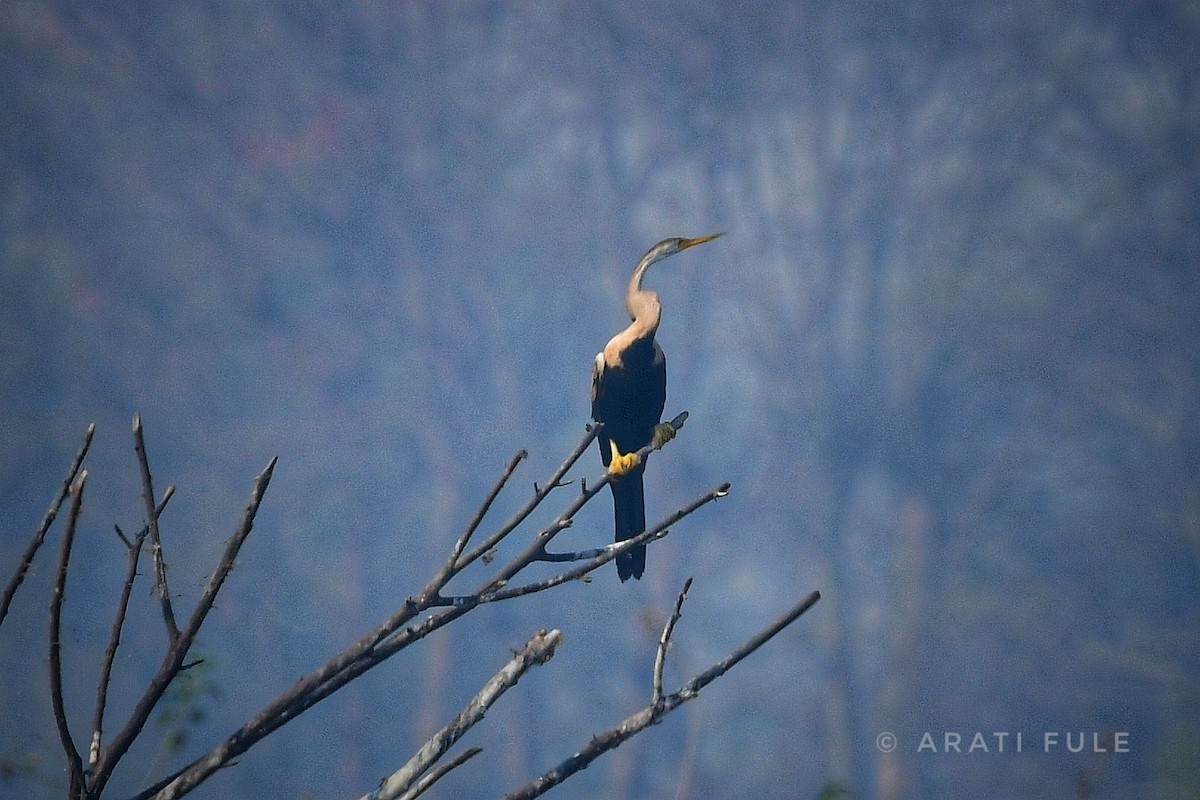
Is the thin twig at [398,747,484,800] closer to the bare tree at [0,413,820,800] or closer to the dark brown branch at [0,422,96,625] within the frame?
the bare tree at [0,413,820,800]

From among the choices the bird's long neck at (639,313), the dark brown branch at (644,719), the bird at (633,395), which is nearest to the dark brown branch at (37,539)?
the dark brown branch at (644,719)

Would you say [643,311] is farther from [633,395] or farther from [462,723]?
[462,723]

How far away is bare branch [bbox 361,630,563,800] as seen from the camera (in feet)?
2.83

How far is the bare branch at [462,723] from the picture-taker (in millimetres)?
861

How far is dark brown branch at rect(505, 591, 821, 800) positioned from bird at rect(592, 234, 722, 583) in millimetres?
607

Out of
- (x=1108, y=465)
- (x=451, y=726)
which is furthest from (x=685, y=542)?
(x=451, y=726)

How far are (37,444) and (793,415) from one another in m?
5.71

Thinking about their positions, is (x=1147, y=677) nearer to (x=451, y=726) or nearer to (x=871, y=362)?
(x=871, y=362)

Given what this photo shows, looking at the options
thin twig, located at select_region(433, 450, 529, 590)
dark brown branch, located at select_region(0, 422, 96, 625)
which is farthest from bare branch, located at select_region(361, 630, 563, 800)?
dark brown branch, located at select_region(0, 422, 96, 625)

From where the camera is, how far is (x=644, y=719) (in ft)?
3.05

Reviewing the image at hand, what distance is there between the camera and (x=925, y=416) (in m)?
6.47

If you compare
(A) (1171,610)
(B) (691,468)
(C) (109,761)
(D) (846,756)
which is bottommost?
(C) (109,761)

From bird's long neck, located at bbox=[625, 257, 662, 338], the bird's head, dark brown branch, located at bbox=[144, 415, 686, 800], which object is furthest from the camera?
the bird's head

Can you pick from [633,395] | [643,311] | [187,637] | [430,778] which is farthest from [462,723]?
[633,395]
